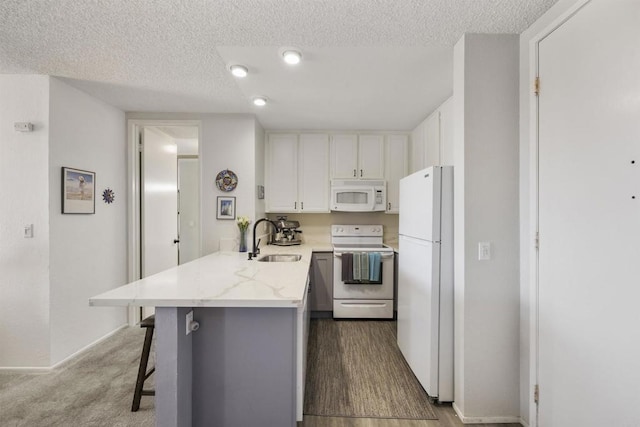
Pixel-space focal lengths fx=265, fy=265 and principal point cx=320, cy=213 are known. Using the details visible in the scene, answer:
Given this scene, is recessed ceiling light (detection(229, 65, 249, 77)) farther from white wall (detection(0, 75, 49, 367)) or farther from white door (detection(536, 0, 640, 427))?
white door (detection(536, 0, 640, 427))

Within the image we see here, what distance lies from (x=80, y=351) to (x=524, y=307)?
3580mm

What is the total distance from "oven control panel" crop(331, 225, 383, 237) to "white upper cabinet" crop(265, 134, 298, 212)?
65cm

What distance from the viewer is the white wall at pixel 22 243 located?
2156 millimetres

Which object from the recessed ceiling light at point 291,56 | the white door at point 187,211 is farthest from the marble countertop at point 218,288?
the white door at point 187,211

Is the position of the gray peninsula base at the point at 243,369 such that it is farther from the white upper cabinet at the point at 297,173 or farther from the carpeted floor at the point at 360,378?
the white upper cabinet at the point at 297,173

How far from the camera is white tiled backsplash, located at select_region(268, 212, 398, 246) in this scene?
378 centimetres

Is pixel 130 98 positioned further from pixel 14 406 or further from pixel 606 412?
pixel 606 412

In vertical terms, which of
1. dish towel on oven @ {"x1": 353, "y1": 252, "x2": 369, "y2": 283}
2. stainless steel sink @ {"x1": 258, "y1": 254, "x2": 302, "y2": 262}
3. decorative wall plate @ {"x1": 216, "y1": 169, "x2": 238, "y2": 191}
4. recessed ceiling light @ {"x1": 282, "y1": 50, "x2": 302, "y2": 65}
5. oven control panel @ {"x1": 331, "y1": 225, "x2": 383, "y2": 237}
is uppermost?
recessed ceiling light @ {"x1": 282, "y1": 50, "x2": 302, "y2": 65}

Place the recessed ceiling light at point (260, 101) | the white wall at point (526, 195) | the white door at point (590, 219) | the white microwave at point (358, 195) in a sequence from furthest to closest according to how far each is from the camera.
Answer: the white microwave at point (358, 195) → the recessed ceiling light at point (260, 101) → the white wall at point (526, 195) → the white door at point (590, 219)

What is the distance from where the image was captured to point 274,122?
327cm

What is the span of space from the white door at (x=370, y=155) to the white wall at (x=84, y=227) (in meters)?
2.80

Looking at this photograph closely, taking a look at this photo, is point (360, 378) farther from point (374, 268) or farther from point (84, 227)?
point (84, 227)

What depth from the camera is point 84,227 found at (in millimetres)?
2480

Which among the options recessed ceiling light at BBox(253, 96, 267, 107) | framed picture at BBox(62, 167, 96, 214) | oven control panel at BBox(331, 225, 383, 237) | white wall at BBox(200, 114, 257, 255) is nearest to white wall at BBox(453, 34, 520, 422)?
recessed ceiling light at BBox(253, 96, 267, 107)
